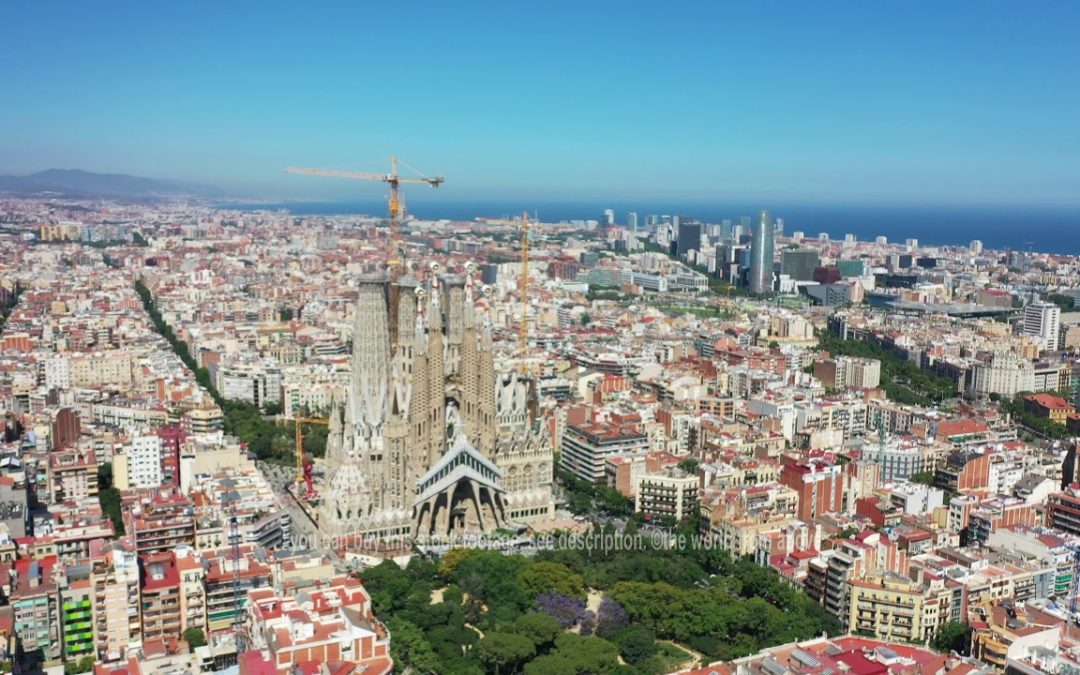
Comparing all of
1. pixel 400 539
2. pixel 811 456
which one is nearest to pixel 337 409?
pixel 400 539

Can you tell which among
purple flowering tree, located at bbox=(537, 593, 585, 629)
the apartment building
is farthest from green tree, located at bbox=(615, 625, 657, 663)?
the apartment building

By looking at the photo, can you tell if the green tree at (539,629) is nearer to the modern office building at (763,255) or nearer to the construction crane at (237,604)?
the construction crane at (237,604)

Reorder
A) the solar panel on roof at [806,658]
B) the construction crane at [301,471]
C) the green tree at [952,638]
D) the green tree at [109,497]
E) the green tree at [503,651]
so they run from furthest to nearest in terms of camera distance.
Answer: the construction crane at [301,471] < the green tree at [109,497] < the green tree at [952,638] < the green tree at [503,651] < the solar panel on roof at [806,658]

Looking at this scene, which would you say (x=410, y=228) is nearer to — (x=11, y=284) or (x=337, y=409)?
(x=11, y=284)

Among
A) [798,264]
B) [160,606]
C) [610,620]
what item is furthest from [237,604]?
[798,264]

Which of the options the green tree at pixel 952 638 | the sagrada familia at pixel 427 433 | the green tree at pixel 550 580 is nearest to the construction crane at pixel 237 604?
the sagrada familia at pixel 427 433
